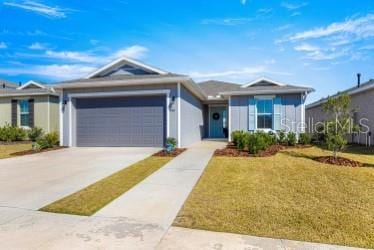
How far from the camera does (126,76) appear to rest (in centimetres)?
1376

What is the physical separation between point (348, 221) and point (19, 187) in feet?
22.4

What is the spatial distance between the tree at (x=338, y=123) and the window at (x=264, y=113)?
5.71 m

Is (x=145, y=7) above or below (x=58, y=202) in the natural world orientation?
above

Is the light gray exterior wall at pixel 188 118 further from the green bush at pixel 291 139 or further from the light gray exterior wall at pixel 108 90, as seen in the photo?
the green bush at pixel 291 139

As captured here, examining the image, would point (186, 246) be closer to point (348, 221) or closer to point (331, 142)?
point (348, 221)

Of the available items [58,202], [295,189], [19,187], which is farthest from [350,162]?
[19,187]

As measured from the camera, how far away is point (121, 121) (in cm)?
1345

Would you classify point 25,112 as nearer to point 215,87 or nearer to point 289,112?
point 215,87

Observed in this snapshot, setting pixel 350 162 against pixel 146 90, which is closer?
pixel 350 162

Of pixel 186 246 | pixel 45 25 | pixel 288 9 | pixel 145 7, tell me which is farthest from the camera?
pixel 45 25

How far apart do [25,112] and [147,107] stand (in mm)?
11223

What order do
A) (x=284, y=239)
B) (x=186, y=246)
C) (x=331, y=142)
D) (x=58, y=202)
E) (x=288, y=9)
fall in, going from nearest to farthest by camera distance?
(x=186, y=246) → (x=284, y=239) → (x=58, y=202) → (x=331, y=142) → (x=288, y=9)

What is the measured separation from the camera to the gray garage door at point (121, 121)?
13.0 metres

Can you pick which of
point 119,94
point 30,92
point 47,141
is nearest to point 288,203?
point 119,94
